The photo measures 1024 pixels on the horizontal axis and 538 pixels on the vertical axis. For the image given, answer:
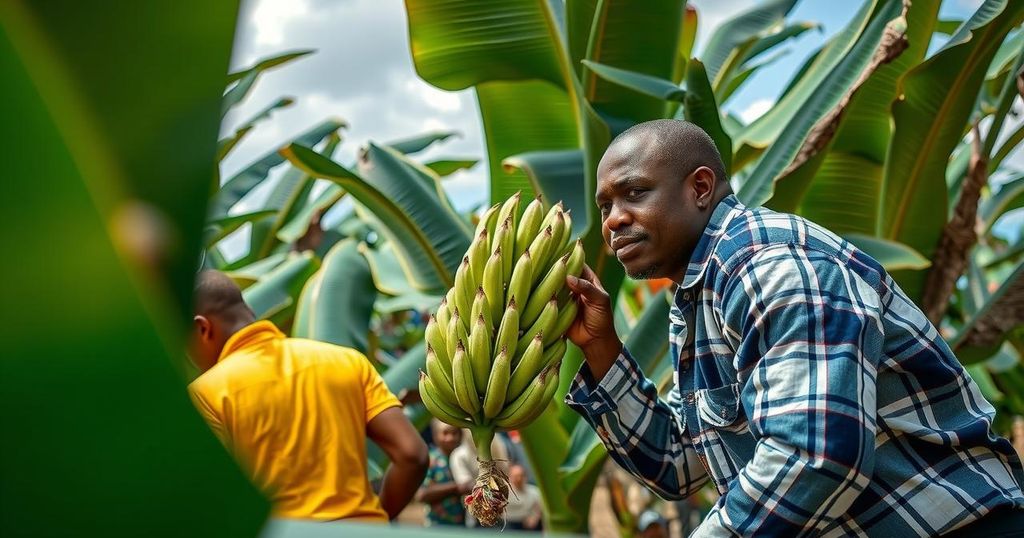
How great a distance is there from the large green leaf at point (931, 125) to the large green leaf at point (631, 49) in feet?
2.54

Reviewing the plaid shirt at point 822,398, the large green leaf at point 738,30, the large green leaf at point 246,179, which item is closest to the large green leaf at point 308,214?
the large green leaf at point 246,179

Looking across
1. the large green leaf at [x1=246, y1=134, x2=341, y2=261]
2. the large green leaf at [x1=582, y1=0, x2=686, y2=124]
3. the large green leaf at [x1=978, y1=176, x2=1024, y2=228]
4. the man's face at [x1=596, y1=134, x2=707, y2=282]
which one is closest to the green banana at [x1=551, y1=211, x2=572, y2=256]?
the man's face at [x1=596, y1=134, x2=707, y2=282]

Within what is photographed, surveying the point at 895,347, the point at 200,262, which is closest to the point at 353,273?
the point at 895,347

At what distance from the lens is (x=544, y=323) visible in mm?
1357

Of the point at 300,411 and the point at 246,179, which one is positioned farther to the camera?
the point at 246,179

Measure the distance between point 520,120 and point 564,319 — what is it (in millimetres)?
1907

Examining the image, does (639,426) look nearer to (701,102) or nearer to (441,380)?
(441,380)

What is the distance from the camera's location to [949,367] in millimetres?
1183

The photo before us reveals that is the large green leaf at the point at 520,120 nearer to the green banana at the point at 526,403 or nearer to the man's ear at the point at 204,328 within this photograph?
the man's ear at the point at 204,328

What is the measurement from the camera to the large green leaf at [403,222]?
293 cm

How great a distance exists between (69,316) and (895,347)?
1.17 metres

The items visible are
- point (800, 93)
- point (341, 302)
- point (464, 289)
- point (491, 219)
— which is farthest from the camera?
point (341, 302)

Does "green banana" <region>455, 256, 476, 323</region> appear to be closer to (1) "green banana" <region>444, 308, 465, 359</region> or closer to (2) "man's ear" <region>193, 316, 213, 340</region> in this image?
(1) "green banana" <region>444, 308, 465, 359</region>

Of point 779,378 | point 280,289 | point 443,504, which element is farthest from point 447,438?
point 779,378
